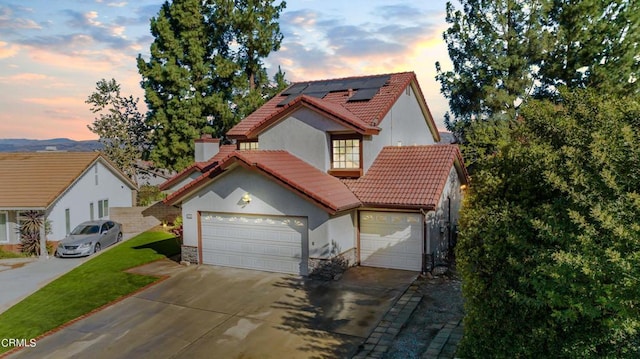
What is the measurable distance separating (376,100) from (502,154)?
1358cm

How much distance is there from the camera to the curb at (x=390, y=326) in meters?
9.97

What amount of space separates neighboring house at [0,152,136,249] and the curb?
784 inches

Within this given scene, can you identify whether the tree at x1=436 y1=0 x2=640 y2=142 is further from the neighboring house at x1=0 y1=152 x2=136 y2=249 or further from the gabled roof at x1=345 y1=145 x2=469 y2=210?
the neighboring house at x1=0 y1=152 x2=136 y2=249

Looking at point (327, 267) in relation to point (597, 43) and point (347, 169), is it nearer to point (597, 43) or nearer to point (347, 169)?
point (347, 169)

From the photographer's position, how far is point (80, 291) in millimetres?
15641

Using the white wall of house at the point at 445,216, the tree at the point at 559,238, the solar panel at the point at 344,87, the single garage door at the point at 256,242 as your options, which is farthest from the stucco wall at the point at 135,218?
the tree at the point at 559,238

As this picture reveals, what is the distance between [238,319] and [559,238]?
920 cm

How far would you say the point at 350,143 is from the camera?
19.1 metres

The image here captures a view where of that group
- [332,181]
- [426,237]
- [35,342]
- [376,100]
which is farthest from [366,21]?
[35,342]

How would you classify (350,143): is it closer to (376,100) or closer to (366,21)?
(376,100)

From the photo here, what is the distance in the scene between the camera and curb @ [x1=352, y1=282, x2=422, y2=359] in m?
9.97

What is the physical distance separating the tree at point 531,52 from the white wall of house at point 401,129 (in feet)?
14.2

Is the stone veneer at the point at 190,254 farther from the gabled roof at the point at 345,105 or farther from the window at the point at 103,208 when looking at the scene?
the window at the point at 103,208

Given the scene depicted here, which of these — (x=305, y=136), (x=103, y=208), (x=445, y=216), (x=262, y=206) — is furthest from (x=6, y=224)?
(x=445, y=216)
